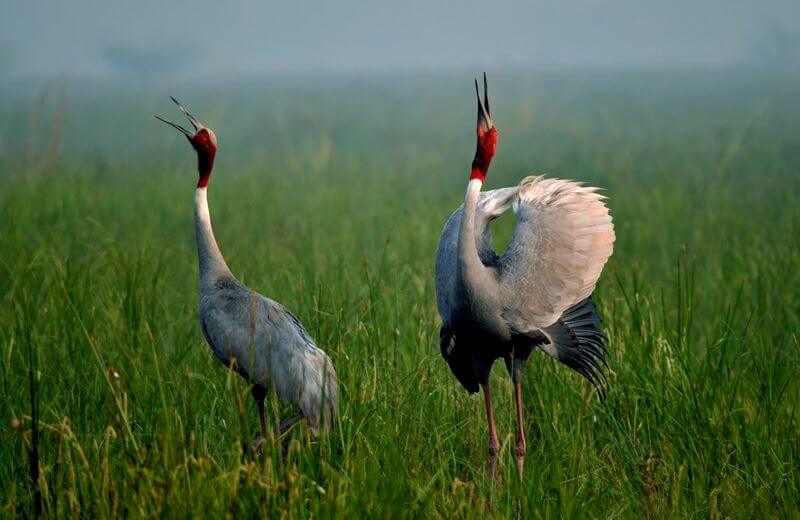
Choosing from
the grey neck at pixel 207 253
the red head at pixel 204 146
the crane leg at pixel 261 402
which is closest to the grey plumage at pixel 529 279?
the crane leg at pixel 261 402

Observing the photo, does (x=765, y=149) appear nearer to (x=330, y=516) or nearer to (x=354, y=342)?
(x=354, y=342)

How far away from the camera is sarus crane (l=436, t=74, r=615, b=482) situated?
3199mm

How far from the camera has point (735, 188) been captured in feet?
33.2

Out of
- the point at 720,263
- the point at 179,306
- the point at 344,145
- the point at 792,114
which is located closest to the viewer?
the point at 179,306

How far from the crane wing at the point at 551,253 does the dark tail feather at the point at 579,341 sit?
91mm

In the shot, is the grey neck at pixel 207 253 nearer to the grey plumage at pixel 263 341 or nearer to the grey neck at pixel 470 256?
the grey plumage at pixel 263 341

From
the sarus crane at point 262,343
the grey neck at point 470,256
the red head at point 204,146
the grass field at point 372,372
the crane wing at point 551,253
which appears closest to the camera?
the grass field at point 372,372

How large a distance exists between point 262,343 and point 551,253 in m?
1.10

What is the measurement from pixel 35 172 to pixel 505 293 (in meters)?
7.55

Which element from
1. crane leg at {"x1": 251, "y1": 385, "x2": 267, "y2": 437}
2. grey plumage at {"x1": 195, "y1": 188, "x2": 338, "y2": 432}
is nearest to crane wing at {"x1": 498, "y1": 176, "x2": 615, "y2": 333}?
grey plumage at {"x1": 195, "y1": 188, "x2": 338, "y2": 432}

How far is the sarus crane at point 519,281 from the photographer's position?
3.20 metres

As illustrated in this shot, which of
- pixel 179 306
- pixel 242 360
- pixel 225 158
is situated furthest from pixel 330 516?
pixel 225 158

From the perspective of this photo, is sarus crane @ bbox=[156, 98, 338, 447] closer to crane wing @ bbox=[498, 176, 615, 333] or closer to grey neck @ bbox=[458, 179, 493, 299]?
grey neck @ bbox=[458, 179, 493, 299]

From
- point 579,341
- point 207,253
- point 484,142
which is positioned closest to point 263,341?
point 207,253
